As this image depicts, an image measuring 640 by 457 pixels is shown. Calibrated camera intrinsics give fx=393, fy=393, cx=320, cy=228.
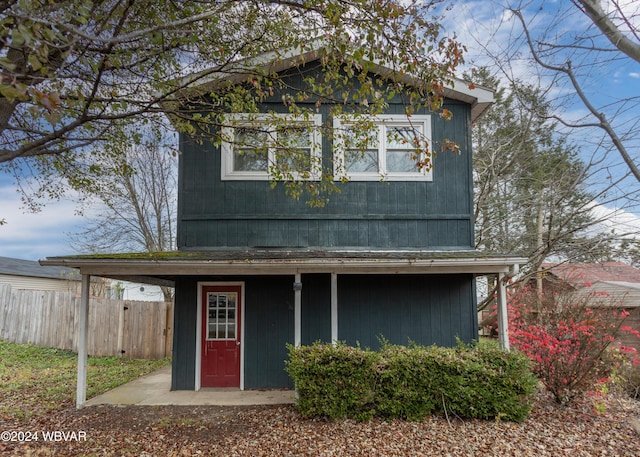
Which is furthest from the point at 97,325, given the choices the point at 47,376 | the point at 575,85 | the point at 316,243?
the point at 575,85

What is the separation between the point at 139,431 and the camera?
19.4 ft

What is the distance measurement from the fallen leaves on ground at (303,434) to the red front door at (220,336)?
4.19 feet

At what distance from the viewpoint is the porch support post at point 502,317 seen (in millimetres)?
7254

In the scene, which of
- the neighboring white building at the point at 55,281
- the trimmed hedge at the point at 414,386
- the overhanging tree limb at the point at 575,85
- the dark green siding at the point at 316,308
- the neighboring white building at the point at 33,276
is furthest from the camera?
the neighboring white building at the point at 33,276

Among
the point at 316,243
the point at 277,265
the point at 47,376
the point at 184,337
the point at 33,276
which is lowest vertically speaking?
the point at 47,376

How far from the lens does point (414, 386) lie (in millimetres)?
6266

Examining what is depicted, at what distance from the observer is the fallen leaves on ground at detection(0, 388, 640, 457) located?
525cm

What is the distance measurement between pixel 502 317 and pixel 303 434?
432 cm

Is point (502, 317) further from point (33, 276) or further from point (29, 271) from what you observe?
point (29, 271)

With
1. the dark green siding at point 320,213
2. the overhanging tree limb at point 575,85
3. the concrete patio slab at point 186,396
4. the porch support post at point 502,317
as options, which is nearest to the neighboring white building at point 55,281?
the concrete patio slab at point 186,396

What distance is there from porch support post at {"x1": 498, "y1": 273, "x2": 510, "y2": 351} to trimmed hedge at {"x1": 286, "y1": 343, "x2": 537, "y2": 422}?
2.90 feet

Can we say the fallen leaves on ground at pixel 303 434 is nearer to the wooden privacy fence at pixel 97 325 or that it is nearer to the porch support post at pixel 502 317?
the porch support post at pixel 502 317

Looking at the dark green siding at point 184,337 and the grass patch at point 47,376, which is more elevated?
the dark green siding at point 184,337

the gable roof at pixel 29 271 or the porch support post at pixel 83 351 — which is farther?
the gable roof at pixel 29 271
